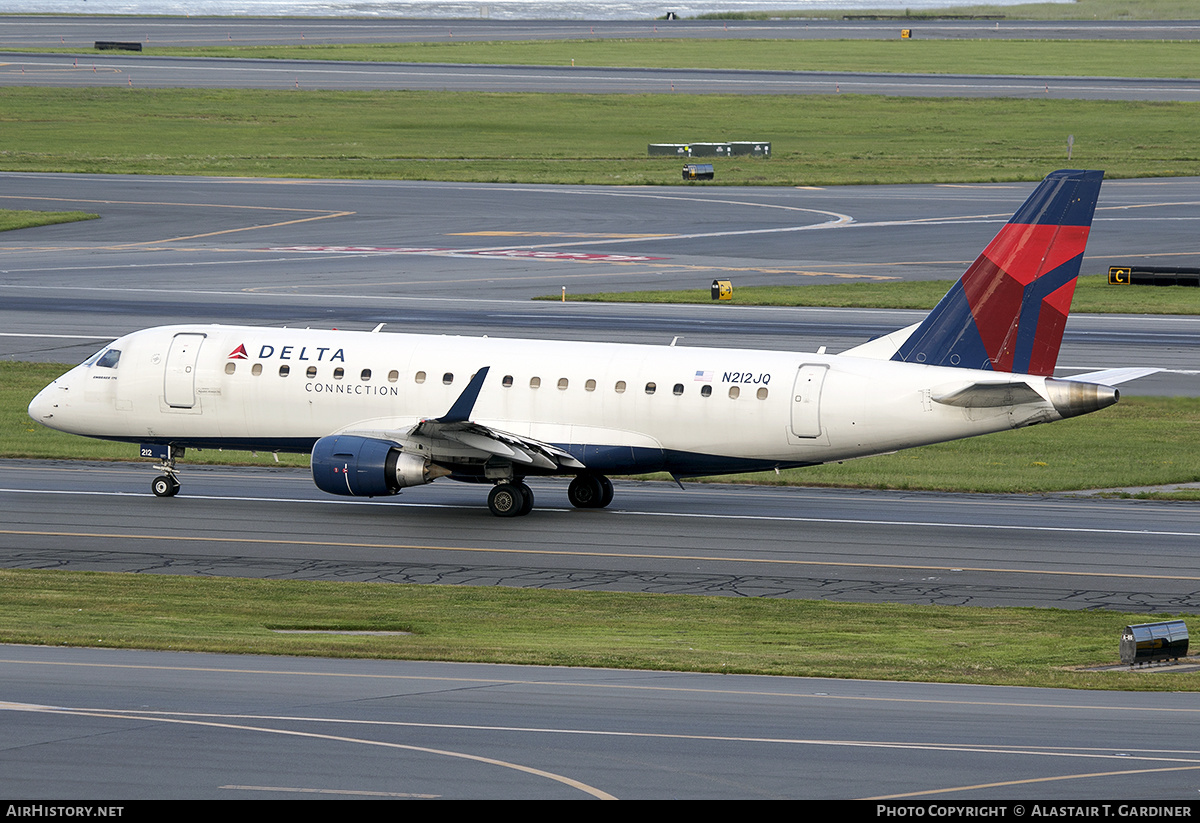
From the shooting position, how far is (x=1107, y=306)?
66125 mm

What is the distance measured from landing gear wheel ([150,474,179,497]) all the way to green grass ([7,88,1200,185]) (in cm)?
6261

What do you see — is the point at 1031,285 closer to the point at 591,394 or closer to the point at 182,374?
the point at 591,394

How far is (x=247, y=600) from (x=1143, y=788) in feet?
56.5

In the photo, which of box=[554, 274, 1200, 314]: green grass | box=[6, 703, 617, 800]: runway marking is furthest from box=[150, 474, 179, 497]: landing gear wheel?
box=[554, 274, 1200, 314]: green grass

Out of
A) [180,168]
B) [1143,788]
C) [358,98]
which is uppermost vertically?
[358,98]

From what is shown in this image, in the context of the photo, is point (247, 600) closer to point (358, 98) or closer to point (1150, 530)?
point (1150, 530)

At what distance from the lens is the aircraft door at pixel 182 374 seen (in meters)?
38.7

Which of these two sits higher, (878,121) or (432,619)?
(878,121)

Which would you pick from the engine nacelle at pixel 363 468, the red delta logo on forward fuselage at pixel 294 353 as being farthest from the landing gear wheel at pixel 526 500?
the red delta logo on forward fuselage at pixel 294 353

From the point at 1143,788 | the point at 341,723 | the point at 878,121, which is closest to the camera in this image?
the point at 1143,788

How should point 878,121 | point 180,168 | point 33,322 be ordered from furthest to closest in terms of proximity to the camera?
1. point 878,121
2. point 180,168
3. point 33,322

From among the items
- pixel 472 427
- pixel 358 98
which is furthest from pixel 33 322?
pixel 358 98

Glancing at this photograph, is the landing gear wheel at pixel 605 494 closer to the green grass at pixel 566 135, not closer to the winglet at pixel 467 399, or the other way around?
the winglet at pixel 467 399

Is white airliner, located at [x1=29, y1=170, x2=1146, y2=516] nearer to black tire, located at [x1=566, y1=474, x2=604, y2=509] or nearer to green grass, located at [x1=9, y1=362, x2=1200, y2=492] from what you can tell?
black tire, located at [x1=566, y1=474, x2=604, y2=509]
